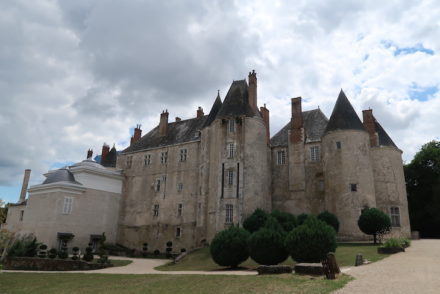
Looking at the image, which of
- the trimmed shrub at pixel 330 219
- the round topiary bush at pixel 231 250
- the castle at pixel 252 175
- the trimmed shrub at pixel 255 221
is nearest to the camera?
the round topiary bush at pixel 231 250

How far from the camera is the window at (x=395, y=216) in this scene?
30.5 meters

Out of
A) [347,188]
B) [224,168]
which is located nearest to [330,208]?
[347,188]

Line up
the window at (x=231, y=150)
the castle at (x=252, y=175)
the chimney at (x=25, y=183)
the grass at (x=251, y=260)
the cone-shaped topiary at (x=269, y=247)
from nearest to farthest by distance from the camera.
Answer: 1. the cone-shaped topiary at (x=269, y=247)
2. the grass at (x=251, y=260)
3. the castle at (x=252, y=175)
4. the window at (x=231, y=150)
5. the chimney at (x=25, y=183)

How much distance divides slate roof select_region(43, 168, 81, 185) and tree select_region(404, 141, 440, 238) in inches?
1375

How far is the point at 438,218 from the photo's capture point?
36.5m

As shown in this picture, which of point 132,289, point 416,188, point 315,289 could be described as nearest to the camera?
point 315,289

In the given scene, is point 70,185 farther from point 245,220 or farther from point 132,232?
point 245,220

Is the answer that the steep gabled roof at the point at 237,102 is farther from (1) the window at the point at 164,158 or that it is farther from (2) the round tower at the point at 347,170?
(1) the window at the point at 164,158

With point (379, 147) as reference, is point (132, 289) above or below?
below

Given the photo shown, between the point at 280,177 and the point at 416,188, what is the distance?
17.2 metres

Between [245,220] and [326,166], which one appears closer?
[245,220]

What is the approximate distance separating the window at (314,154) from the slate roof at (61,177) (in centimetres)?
2220

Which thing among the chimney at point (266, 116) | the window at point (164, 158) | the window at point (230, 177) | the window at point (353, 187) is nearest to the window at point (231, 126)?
the window at point (230, 177)

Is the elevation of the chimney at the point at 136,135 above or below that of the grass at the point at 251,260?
above
